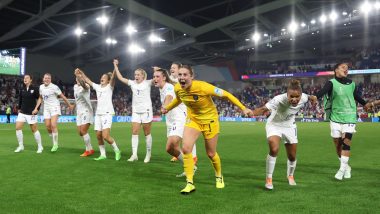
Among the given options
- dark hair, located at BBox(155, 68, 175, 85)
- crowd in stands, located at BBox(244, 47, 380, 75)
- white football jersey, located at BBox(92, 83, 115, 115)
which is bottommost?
white football jersey, located at BBox(92, 83, 115, 115)

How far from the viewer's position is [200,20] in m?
41.0

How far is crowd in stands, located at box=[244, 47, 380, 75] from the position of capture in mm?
51500

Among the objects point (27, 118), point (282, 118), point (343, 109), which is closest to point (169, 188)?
point (282, 118)

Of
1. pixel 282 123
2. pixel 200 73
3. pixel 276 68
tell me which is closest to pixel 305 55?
pixel 276 68

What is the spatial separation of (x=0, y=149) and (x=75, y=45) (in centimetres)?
3539

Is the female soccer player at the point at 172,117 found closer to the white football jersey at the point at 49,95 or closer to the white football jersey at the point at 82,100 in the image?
the white football jersey at the point at 82,100

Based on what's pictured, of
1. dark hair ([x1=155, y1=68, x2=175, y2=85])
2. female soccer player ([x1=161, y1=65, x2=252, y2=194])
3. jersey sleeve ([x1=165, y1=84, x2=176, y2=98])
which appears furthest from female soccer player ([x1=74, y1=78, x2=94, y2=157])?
female soccer player ([x1=161, y1=65, x2=252, y2=194])

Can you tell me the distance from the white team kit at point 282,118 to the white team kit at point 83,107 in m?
5.68

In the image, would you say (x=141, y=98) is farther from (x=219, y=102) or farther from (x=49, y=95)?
(x=219, y=102)

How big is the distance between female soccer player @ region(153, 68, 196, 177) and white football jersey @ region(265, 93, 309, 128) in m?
1.90

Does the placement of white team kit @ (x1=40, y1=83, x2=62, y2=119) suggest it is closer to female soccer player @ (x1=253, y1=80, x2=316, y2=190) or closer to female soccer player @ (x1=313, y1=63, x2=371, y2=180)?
female soccer player @ (x1=253, y1=80, x2=316, y2=190)

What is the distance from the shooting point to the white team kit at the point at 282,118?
6.31 m

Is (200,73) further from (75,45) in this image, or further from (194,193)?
(194,193)

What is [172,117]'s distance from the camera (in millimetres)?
8125
